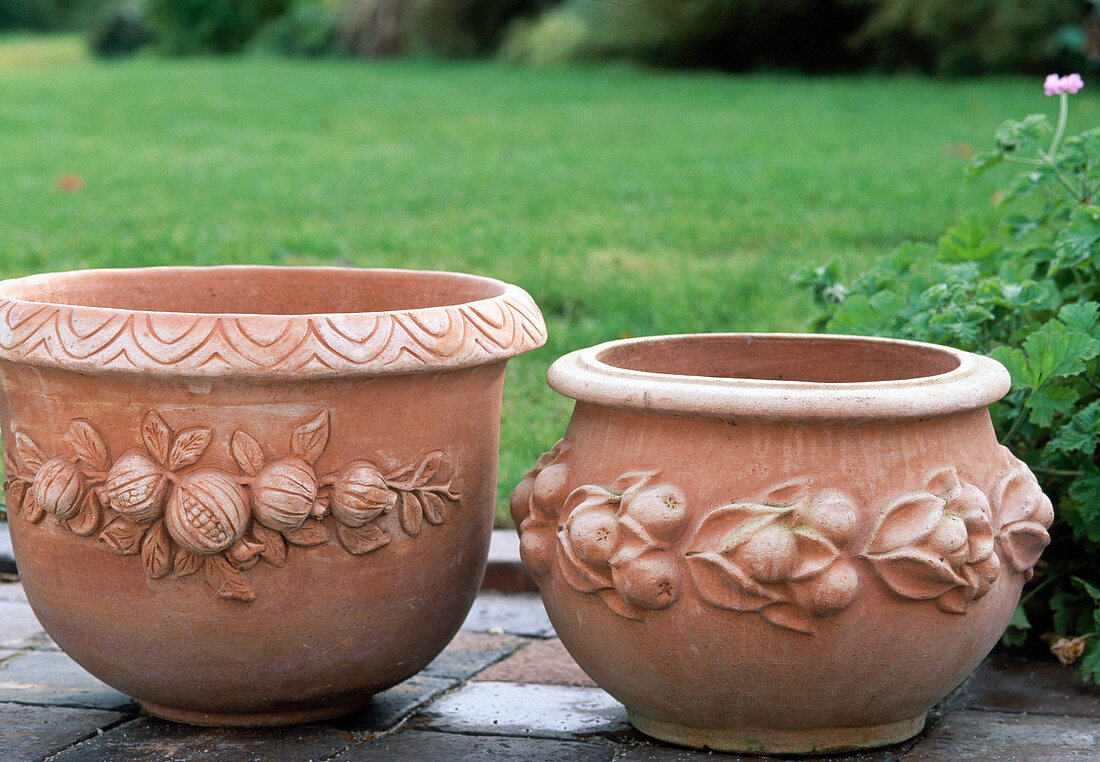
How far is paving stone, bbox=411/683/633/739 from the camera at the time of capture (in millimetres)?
2346

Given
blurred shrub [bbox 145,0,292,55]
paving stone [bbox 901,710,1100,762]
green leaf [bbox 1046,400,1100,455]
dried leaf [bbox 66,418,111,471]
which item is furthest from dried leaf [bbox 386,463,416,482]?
blurred shrub [bbox 145,0,292,55]

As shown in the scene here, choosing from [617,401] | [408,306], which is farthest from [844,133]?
[617,401]

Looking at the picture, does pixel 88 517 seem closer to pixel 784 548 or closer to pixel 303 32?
pixel 784 548

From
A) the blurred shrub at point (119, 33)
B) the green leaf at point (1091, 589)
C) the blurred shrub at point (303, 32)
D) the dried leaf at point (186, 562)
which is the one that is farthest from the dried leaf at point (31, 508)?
the blurred shrub at point (119, 33)

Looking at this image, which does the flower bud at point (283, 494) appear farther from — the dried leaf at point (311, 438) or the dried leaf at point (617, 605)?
the dried leaf at point (617, 605)

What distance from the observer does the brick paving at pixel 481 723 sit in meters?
2.21

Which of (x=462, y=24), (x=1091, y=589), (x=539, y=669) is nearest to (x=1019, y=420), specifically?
(x=1091, y=589)

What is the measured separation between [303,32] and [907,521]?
63.7 feet

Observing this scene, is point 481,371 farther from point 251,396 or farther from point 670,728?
point 670,728

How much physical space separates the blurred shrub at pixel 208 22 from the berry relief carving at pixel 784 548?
22.0 metres

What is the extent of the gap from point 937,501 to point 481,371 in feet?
2.68

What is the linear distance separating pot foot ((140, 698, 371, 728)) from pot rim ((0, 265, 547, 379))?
688 millimetres

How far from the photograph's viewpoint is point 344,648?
2223mm

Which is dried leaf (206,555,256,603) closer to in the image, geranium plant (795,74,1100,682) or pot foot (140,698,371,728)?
pot foot (140,698,371,728)
